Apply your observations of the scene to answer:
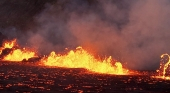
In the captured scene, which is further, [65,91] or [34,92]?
[65,91]

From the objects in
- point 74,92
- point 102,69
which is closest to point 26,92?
point 74,92

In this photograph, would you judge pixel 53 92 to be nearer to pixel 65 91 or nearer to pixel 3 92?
pixel 65 91

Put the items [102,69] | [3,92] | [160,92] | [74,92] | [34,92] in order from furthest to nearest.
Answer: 1. [102,69]
2. [160,92]
3. [74,92]
4. [34,92]
5. [3,92]

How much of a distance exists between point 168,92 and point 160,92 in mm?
3703

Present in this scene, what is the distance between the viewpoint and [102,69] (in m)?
193

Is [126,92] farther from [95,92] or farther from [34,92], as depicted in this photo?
[34,92]

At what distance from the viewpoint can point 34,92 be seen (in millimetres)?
74750

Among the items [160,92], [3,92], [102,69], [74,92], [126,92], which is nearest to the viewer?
[3,92]

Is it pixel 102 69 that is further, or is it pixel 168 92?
pixel 102 69

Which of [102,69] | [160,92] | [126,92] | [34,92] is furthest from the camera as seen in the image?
[102,69]

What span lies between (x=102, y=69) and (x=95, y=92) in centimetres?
11195

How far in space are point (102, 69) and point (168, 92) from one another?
98798 mm

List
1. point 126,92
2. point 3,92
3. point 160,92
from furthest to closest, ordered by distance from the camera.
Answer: point 160,92 → point 126,92 → point 3,92

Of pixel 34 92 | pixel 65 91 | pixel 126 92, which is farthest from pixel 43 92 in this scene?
pixel 126 92
